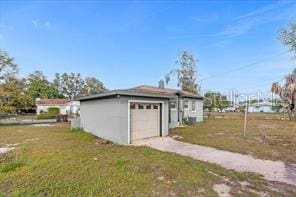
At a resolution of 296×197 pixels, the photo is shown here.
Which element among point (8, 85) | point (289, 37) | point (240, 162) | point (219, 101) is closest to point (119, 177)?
point (240, 162)

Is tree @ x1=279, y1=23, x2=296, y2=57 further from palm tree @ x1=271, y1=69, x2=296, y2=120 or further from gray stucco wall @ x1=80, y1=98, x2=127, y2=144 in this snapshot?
gray stucco wall @ x1=80, y1=98, x2=127, y2=144

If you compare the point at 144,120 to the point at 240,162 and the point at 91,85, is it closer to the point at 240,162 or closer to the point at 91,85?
the point at 240,162

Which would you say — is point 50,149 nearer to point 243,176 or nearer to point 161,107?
point 161,107

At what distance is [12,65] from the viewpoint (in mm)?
22047

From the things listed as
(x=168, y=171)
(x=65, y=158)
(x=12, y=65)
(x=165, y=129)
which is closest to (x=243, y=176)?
(x=168, y=171)

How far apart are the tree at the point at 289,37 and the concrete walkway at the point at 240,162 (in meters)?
16.0

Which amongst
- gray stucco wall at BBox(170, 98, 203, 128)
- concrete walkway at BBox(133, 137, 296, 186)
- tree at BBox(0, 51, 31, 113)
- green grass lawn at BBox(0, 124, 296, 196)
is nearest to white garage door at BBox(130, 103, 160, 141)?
concrete walkway at BBox(133, 137, 296, 186)

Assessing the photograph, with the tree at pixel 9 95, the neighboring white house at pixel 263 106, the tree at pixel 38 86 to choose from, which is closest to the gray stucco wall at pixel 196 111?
the neighboring white house at pixel 263 106

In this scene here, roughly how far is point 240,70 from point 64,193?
2664cm

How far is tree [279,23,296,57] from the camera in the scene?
19375mm

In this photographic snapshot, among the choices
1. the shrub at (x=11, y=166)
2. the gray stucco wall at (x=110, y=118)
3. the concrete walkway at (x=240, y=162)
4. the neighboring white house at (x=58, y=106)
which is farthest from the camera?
the neighboring white house at (x=58, y=106)

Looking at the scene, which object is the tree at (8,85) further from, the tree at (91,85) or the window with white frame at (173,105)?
the tree at (91,85)

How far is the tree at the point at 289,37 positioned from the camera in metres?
19.4

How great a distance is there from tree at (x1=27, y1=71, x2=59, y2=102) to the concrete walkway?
4981 cm
